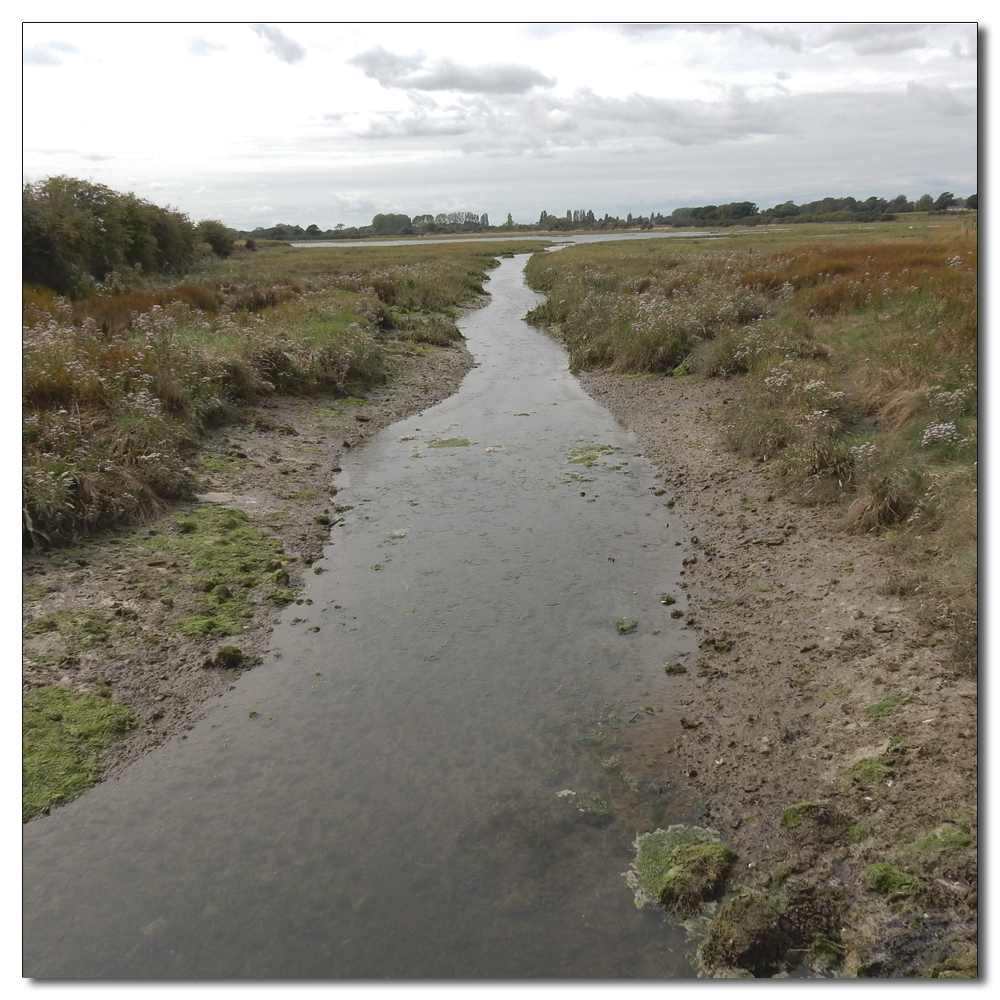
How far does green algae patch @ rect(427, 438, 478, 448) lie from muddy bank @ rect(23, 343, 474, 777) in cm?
217

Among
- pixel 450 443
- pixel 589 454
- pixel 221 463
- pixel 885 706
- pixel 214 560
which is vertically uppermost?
pixel 450 443

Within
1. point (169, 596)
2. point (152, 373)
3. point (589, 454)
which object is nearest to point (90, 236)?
point (152, 373)

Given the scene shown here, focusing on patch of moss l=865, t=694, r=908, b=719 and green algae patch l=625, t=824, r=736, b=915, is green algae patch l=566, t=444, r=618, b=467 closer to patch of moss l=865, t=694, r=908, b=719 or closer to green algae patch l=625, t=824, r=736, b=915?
patch of moss l=865, t=694, r=908, b=719

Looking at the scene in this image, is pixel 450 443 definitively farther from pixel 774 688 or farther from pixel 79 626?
pixel 774 688

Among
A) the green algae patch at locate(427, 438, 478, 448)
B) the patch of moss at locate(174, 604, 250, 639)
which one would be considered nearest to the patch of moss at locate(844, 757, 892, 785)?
the patch of moss at locate(174, 604, 250, 639)

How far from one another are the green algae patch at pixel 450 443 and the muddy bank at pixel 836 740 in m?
5.59

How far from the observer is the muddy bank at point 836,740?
142 inches

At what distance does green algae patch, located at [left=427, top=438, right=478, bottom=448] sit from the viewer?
503 inches

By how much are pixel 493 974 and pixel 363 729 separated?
7.27 ft

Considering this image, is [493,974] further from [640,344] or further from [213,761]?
[640,344]

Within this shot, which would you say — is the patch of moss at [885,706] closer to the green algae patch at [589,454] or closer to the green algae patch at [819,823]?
the green algae patch at [819,823]

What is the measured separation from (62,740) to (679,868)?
14.6 ft

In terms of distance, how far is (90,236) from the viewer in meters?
23.6

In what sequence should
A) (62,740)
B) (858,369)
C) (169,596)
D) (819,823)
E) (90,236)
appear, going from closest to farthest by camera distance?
(819,823) → (62,740) → (169,596) → (858,369) → (90,236)
